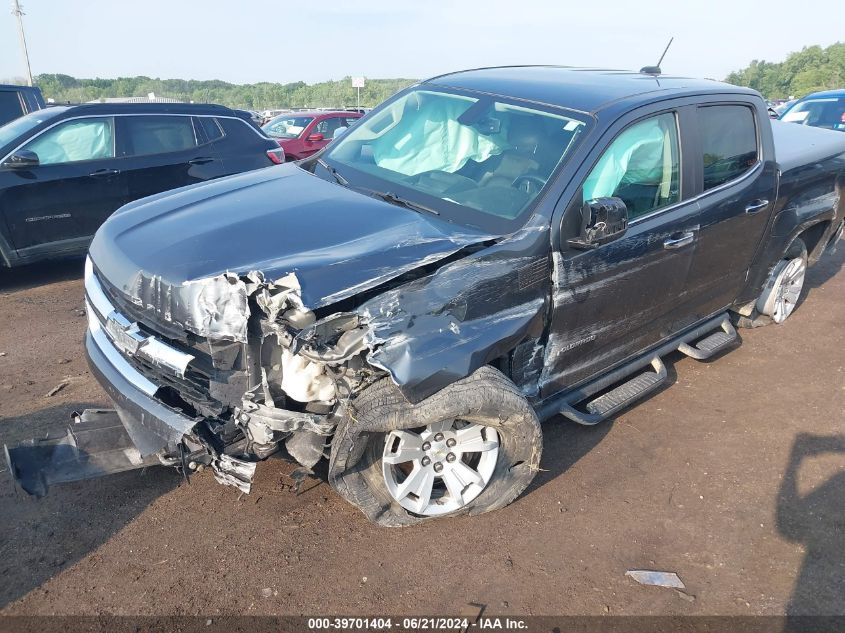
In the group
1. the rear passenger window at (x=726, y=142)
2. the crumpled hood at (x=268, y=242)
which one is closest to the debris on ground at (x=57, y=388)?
the crumpled hood at (x=268, y=242)

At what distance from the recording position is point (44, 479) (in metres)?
2.87

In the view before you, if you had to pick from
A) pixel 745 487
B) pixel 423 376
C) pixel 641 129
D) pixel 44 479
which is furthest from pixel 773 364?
pixel 44 479

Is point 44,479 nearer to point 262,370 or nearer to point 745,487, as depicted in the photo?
point 262,370

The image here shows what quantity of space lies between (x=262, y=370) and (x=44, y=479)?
1184mm

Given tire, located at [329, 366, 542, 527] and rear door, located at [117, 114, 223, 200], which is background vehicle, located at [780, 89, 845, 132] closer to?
rear door, located at [117, 114, 223, 200]

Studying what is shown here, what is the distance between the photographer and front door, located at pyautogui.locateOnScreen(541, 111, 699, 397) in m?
3.27

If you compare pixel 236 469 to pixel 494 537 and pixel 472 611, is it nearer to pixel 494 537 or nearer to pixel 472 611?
pixel 472 611

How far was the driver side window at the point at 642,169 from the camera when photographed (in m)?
3.43

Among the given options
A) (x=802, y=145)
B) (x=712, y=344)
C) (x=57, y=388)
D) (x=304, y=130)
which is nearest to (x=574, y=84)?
(x=712, y=344)

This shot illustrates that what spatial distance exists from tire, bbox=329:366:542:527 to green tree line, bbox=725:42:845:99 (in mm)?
58102

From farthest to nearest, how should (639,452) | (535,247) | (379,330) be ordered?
(639,452) < (535,247) < (379,330)

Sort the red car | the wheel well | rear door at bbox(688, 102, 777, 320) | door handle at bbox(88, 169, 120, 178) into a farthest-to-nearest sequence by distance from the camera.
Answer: the red car < door handle at bbox(88, 169, 120, 178) < the wheel well < rear door at bbox(688, 102, 777, 320)

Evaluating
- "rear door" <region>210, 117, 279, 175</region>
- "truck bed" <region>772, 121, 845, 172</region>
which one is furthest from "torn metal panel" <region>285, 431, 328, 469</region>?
"rear door" <region>210, 117, 279, 175</region>

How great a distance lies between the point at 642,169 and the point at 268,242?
2200 millimetres
